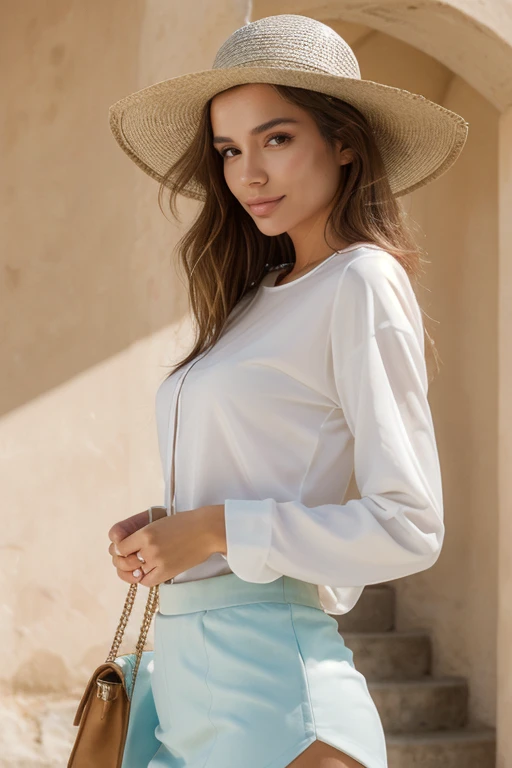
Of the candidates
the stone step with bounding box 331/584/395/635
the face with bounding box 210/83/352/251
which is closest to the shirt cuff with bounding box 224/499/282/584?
the face with bounding box 210/83/352/251

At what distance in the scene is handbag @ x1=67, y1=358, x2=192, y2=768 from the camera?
1.54 m

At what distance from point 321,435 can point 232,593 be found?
27 cm

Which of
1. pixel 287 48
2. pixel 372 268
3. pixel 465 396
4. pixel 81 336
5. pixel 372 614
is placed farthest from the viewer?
pixel 372 614

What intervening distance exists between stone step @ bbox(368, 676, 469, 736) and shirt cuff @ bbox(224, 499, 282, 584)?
3.51 m

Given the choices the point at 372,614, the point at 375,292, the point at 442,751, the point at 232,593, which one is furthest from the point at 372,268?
the point at 372,614

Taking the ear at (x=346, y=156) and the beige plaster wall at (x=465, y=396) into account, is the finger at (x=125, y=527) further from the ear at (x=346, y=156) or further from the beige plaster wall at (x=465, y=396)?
the beige plaster wall at (x=465, y=396)

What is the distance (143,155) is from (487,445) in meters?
3.31

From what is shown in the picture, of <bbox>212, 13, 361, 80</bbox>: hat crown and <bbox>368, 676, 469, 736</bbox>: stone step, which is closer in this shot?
<bbox>212, 13, 361, 80</bbox>: hat crown

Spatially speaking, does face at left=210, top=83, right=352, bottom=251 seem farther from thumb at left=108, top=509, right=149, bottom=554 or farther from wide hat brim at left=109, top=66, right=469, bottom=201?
thumb at left=108, top=509, right=149, bottom=554

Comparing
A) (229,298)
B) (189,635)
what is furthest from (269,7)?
(189,635)

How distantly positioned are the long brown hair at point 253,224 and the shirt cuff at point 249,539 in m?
0.44

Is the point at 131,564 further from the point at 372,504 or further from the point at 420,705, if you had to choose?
the point at 420,705

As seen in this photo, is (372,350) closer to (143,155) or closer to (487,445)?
(143,155)

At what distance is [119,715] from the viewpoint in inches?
61.4
